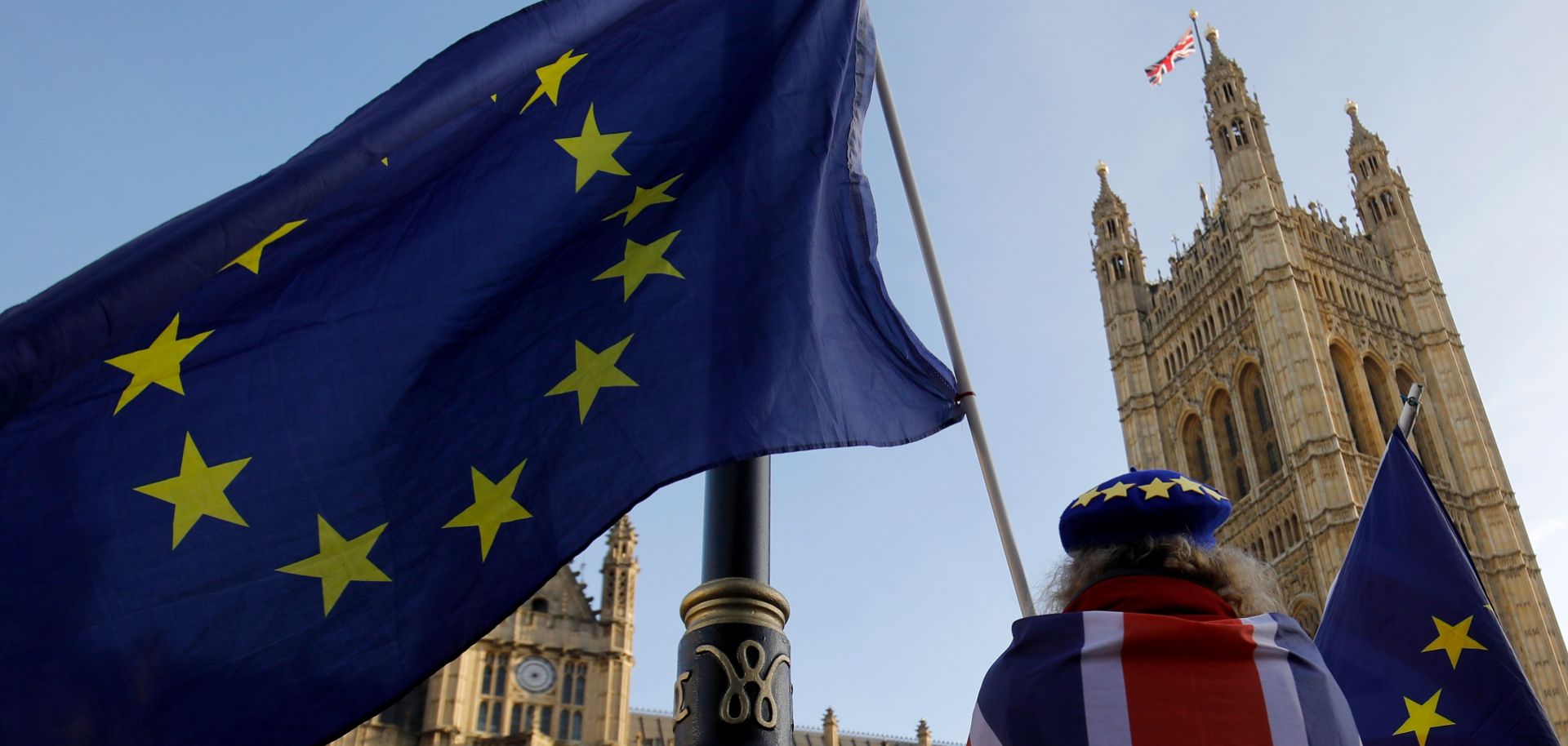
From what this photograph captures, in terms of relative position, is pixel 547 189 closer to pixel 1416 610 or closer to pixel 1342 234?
pixel 1416 610

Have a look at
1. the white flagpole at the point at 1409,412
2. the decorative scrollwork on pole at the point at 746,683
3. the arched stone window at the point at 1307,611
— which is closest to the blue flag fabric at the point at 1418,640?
the white flagpole at the point at 1409,412

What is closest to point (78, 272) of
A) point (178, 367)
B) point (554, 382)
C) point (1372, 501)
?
point (178, 367)

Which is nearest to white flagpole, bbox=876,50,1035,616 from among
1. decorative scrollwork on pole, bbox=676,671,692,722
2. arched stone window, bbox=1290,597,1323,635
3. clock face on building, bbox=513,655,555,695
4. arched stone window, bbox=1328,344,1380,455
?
decorative scrollwork on pole, bbox=676,671,692,722

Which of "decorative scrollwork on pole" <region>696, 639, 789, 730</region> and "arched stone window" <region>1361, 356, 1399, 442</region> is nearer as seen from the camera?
"decorative scrollwork on pole" <region>696, 639, 789, 730</region>

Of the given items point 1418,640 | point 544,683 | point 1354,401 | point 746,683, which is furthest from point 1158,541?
point 1354,401

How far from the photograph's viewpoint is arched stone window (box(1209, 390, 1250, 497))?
4981 cm

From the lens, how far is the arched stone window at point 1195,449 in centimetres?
5128

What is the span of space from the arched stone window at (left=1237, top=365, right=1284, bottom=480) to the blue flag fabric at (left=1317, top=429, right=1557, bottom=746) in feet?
140

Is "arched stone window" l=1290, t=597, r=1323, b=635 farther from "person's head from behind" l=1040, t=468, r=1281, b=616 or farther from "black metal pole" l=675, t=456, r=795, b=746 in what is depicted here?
"person's head from behind" l=1040, t=468, r=1281, b=616

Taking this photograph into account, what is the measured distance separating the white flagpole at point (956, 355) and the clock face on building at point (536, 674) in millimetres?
26367

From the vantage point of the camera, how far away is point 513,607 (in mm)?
3650

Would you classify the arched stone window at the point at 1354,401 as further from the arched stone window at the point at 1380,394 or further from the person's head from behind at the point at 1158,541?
the person's head from behind at the point at 1158,541

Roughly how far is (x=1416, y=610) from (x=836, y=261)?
4029mm

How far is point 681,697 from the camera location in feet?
11.4
